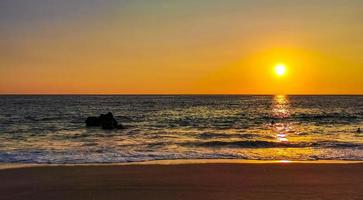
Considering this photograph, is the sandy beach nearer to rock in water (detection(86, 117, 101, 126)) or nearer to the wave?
the wave

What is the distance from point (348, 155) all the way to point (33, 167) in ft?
43.7

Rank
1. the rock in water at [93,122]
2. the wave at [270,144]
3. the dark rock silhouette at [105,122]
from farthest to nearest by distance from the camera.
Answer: the rock in water at [93,122] → the dark rock silhouette at [105,122] → the wave at [270,144]

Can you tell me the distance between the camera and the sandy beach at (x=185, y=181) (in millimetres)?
10289

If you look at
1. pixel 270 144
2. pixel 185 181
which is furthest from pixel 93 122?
pixel 185 181

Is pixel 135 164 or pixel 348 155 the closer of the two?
pixel 135 164

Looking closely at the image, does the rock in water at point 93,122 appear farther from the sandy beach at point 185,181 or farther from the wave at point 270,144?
the sandy beach at point 185,181

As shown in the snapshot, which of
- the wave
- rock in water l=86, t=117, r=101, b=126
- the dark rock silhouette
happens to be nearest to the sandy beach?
the wave

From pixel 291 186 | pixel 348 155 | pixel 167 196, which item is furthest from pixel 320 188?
pixel 348 155

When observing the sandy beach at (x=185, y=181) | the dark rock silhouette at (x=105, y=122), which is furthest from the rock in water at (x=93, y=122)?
the sandy beach at (x=185, y=181)

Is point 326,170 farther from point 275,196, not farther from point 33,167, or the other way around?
point 33,167

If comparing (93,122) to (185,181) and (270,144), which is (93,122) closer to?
(270,144)

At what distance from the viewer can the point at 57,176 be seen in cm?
1281

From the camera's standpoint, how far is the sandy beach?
405 inches

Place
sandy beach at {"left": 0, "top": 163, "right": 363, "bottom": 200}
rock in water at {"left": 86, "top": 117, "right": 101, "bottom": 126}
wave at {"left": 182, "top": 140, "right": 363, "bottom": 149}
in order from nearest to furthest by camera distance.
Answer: sandy beach at {"left": 0, "top": 163, "right": 363, "bottom": 200}
wave at {"left": 182, "top": 140, "right": 363, "bottom": 149}
rock in water at {"left": 86, "top": 117, "right": 101, "bottom": 126}
